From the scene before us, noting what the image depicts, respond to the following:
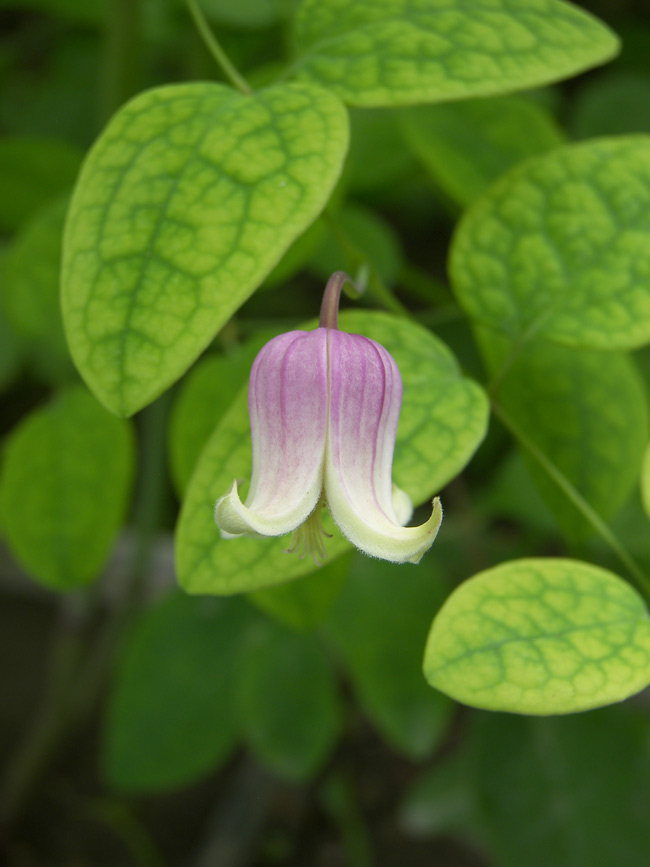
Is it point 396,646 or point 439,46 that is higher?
point 439,46

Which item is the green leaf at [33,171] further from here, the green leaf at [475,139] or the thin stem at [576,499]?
the thin stem at [576,499]

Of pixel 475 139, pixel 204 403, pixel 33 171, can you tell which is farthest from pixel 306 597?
pixel 33 171

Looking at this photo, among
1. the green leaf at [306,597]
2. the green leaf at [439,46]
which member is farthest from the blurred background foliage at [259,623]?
the green leaf at [439,46]

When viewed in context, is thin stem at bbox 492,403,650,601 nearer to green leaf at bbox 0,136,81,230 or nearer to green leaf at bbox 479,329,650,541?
green leaf at bbox 479,329,650,541

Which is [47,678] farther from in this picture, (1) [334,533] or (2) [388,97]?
(2) [388,97]

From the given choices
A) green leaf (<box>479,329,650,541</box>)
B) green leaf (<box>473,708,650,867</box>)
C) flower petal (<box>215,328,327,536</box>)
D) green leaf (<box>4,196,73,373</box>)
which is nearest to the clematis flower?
flower petal (<box>215,328,327,536</box>)

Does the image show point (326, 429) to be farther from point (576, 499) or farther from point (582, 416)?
point (582, 416)
